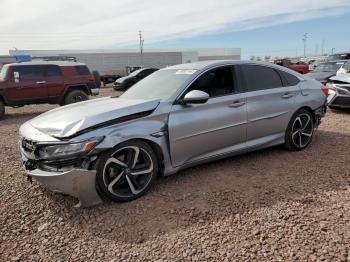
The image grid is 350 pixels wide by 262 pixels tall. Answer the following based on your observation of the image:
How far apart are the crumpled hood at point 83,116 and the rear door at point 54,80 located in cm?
753

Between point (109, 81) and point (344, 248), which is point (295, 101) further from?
point (109, 81)

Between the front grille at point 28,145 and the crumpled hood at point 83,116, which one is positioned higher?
the crumpled hood at point 83,116

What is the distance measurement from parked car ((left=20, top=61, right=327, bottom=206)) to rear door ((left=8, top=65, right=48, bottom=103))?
721 cm

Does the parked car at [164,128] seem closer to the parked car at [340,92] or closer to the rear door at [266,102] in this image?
the rear door at [266,102]

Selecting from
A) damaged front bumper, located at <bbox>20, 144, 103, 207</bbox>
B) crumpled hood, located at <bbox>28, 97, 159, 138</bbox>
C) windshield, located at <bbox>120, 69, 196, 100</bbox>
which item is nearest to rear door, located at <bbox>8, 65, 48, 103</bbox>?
windshield, located at <bbox>120, 69, 196, 100</bbox>

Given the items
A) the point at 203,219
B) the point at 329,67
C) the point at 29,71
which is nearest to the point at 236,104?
the point at 203,219

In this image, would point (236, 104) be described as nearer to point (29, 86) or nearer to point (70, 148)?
point (70, 148)

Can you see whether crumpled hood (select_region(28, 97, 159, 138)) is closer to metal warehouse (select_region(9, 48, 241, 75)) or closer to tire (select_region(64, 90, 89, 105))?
tire (select_region(64, 90, 89, 105))

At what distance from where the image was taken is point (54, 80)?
429 inches

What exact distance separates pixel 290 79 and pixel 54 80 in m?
8.56

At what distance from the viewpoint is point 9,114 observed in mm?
11586

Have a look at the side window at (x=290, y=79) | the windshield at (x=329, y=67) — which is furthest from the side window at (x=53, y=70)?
the windshield at (x=329, y=67)

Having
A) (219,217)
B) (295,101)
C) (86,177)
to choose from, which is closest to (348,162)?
(295,101)

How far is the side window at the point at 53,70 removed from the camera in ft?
35.8
